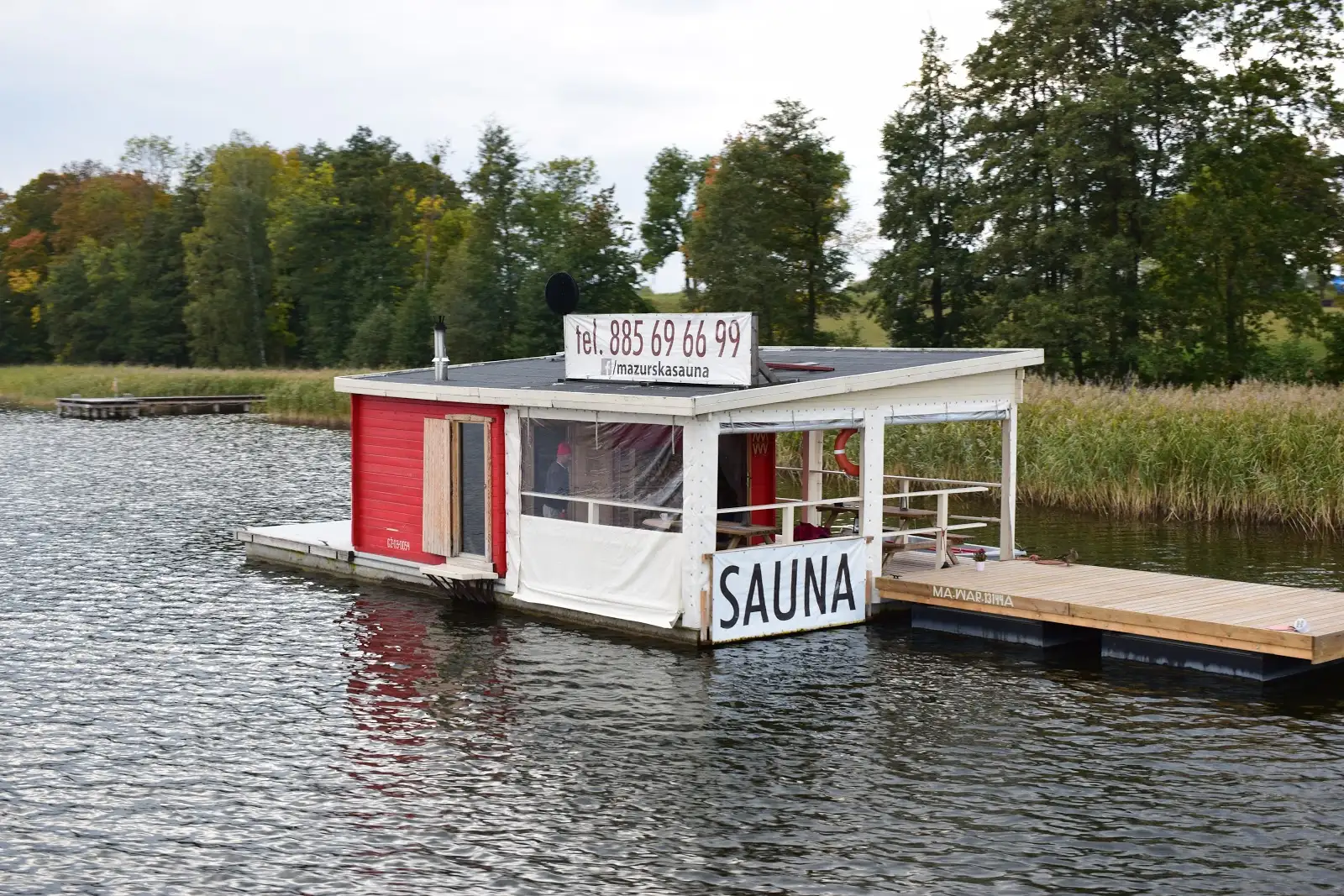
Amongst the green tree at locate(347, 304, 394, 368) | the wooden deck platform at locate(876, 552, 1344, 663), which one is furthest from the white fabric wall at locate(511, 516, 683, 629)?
the green tree at locate(347, 304, 394, 368)

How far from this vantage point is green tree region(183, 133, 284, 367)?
102 meters

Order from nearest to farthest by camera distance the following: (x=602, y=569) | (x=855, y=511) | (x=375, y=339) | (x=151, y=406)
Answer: (x=602, y=569)
(x=855, y=511)
(x=151, y=406)
(x=375, y=339)

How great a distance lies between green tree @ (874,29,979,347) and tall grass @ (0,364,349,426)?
967 inches

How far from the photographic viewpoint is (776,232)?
65.7 m

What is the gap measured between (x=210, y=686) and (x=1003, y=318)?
Result: 39.5 meters

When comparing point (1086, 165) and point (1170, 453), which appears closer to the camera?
point (1170, 453)

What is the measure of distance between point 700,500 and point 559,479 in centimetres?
348

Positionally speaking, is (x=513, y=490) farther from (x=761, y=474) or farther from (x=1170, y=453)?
(x=1170, y=453)

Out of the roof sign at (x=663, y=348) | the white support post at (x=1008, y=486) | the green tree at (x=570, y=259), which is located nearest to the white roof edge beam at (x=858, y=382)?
the roof sign at (x=663, y=348)

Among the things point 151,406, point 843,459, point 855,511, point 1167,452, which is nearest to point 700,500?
point 843,459

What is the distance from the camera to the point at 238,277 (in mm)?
101875

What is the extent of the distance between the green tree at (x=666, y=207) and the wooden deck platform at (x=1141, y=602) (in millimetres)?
77684

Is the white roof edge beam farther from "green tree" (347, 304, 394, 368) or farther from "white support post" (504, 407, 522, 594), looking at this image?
"green tree" (347, 304, 394, 368)

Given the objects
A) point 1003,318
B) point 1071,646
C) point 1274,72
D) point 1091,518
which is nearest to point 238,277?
point 1003,318
